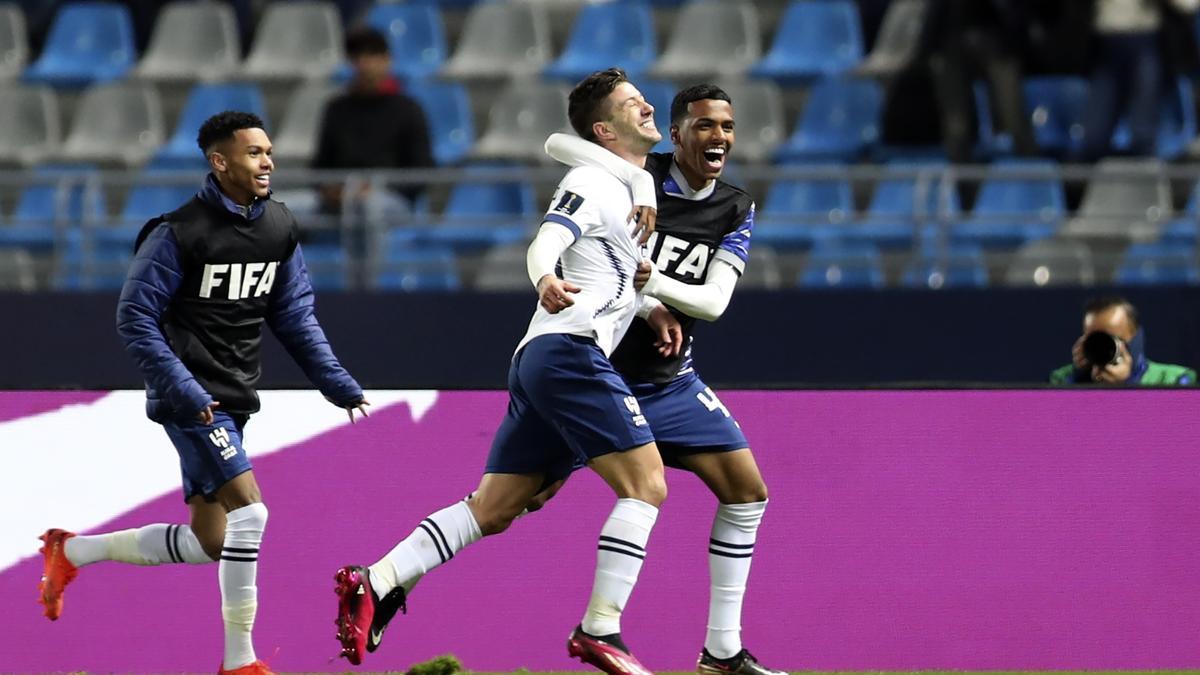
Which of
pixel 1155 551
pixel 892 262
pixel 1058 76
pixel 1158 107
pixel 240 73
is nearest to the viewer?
pixel 1155 551

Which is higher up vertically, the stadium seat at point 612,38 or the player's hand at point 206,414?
the stadium seat at point 612,38

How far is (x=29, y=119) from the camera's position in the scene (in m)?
13.2

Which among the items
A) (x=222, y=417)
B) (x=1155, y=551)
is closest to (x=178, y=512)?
(x=222, y=417)

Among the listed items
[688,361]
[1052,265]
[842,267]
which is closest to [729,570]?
[688,361]

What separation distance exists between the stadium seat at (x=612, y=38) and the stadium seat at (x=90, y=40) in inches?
122

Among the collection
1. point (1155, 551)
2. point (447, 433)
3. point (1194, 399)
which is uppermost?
point (447, 433)

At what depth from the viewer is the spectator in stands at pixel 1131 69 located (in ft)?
37.4

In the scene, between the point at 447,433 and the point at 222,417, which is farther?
the point at 447,433

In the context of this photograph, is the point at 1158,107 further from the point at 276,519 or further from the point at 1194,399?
the point at 276,519

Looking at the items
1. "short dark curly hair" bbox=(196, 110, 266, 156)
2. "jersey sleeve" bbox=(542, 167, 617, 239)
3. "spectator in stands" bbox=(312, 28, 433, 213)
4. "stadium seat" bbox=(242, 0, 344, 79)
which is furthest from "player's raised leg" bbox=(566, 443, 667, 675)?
"stadium seat" bbox=(242, 0, 344, 79)

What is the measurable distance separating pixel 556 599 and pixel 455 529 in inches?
35.4

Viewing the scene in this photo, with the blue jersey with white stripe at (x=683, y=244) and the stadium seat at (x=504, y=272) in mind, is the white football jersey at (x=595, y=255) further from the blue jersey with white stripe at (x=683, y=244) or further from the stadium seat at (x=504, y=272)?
the stadium seat at (x=504, y=272)

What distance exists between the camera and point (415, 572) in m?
5.94

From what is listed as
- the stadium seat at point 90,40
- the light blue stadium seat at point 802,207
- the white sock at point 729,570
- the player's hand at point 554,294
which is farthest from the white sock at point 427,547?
the stadium seat at point 90,40
